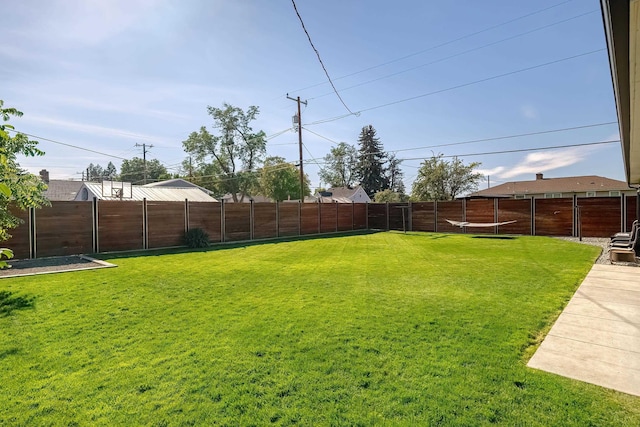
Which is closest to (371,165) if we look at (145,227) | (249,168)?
(249,168)

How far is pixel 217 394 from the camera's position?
2.04m

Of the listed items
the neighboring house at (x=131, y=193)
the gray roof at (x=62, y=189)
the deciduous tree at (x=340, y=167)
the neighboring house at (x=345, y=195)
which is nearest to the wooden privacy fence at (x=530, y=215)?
the neighboring house at (x=131, y=193)

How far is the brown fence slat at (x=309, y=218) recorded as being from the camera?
15391mm

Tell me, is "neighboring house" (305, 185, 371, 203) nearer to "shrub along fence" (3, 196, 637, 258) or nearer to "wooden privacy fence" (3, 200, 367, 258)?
"shrub along fence" (3, 196, 637, 258)

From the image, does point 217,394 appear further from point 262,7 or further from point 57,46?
point 57,46

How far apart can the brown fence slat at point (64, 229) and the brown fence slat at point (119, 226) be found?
0.29 meters

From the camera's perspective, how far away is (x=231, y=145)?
29531 mm

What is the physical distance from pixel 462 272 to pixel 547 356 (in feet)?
11.3

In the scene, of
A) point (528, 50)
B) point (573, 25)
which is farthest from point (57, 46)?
point (528, 50)

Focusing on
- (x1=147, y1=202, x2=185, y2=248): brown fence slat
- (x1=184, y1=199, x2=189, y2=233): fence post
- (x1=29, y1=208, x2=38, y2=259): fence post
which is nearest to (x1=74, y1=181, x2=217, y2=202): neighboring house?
(x1=184, y1=199, x2=189, y2=233): fence post

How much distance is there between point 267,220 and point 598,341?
476 inches

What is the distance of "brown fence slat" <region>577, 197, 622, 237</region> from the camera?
11.5 meters

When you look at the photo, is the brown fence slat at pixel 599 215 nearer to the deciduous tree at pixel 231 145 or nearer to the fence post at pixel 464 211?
the fence post at pixel 464 211

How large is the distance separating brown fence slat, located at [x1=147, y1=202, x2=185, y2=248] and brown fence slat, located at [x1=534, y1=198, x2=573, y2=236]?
14061mm
